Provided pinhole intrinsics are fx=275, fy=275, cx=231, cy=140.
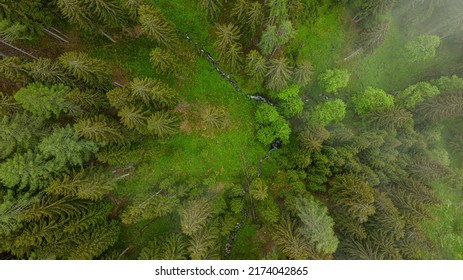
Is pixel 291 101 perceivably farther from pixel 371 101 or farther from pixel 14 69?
pixel 14 69

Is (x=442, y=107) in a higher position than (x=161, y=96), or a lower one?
higher

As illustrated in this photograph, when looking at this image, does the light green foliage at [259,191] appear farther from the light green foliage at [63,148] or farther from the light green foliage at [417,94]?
the light green foliage at [417,94]

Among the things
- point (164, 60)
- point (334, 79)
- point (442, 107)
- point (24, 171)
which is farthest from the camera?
point (334, 79)

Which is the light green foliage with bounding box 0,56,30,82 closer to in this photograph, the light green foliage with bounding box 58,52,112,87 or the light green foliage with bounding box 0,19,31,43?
the light green foliage with bounding box 0,19,31,43

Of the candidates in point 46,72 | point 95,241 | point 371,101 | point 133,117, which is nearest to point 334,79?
point 371,101

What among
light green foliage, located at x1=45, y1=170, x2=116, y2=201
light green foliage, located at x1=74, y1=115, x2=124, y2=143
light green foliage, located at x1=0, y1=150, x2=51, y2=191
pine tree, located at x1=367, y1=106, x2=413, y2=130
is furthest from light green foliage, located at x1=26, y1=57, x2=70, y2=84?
pine tree, located at x1=367, y1=106, x2=413, y2=130
